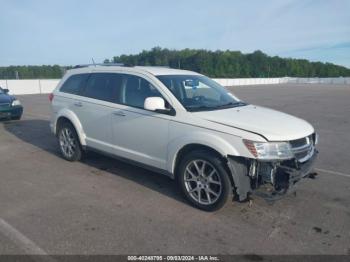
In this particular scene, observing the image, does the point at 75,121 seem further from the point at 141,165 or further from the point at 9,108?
the point at 9,108

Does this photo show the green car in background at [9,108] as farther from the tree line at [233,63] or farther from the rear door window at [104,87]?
the tree line at [233,63]

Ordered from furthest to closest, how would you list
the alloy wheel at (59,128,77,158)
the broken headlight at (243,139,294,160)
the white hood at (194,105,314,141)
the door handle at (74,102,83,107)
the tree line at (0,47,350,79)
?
the tree line at (0,47,350,79)
the alloy wheel at (59,128,77,158)
the door handle at (74,102,83,107)
the white hood at (194,105,314,141)
the broken headlight at (243,139,294,160)

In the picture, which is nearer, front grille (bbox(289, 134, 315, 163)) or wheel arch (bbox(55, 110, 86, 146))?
front grille (bbox(289, 134, 315, 163))

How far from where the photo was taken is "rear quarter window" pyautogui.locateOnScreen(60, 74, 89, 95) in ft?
20.4

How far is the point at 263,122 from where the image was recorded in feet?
13.7

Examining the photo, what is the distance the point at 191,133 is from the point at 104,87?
2.18m

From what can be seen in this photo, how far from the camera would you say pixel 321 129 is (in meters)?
10.3

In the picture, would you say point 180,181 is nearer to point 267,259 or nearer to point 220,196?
point 220,196

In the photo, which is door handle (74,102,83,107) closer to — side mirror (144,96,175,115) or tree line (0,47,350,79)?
side mirror (144,96,175,115)

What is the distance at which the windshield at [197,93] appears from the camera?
15.3 ft

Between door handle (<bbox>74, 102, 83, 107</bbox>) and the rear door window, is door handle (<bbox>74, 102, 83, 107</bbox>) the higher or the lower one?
the lower one

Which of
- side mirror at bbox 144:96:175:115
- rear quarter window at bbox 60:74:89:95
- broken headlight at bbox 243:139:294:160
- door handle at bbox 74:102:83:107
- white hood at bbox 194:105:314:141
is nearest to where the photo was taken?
broken headlight at bbox 243:139:294:160

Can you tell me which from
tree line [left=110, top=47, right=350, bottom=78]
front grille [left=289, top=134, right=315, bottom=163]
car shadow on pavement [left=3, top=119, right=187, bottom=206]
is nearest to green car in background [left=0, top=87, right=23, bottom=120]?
car shadow on pavement [left=3, top=119, right=187, bottom=206]

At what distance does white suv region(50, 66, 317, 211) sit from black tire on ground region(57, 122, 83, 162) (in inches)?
1.6
